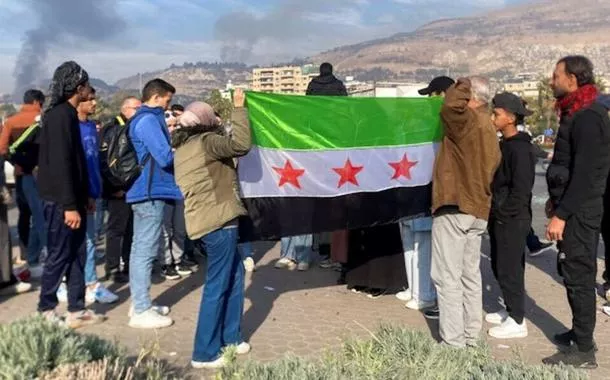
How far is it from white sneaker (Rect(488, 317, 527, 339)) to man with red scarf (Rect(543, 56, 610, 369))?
604 millimetres

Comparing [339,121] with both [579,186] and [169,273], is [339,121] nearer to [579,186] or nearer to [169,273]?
[579,186]

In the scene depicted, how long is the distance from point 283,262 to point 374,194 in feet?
8.14

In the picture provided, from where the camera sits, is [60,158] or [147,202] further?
[147,202]

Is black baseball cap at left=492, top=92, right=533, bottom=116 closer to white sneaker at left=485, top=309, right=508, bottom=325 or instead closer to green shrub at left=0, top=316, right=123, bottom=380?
white sneaker at left=485, top=309, right=508, bottom=325

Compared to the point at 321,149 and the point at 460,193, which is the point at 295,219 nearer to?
the point at 321,149

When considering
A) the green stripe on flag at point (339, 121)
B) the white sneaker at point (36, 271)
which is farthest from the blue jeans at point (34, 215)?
the green stripe on flag at point (339, 121)

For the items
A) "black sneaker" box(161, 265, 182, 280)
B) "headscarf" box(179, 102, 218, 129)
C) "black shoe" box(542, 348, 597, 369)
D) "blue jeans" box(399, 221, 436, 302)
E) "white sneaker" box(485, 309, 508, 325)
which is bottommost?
"white sneaker" box(485, 309, 508, 325)

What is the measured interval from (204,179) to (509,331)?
2905 mm

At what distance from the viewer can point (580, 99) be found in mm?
4688

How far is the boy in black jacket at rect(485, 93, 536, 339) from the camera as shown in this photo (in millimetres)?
5215

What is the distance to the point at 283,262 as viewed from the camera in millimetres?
8227

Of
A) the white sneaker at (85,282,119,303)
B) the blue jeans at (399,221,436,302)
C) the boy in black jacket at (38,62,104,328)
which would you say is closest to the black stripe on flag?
the blue jeans at (399,221,436,302)

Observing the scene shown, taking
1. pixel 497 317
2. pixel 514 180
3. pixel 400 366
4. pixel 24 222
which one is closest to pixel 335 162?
pixel 514 180

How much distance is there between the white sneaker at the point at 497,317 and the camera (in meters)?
5.95
